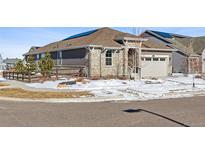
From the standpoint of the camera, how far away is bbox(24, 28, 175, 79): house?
23.1 m

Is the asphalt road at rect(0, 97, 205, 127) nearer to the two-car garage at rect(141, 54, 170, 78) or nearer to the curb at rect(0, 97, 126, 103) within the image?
the curb at rect(0, 97, 126, 103)

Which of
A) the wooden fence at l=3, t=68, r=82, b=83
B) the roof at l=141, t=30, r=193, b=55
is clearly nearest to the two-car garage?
the roof at l=141, t=30, r=193, b=55

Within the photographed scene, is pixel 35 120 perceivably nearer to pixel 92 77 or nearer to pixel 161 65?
pixel 92 77

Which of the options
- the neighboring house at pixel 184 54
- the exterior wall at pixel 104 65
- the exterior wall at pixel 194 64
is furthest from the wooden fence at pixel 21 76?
the exterior wall at pixel 194 64

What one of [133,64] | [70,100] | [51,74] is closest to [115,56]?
[133,64]

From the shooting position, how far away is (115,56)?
78.9ft

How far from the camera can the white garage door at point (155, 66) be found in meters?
26.8

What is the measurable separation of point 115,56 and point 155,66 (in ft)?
19.0

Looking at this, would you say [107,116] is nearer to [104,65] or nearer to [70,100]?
[70,100]

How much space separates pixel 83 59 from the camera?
2356 centimetres

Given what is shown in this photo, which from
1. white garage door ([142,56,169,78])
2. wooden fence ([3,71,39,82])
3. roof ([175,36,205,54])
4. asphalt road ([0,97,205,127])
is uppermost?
roof ([175,36,205,54])

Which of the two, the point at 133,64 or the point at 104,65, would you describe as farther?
the point at 133,64

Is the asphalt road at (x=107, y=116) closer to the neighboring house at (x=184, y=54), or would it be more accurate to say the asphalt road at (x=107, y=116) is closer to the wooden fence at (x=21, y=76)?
the wooden fence at (x=21, y=76)

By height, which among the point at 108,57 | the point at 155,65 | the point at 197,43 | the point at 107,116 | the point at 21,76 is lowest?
the point at 107,116
